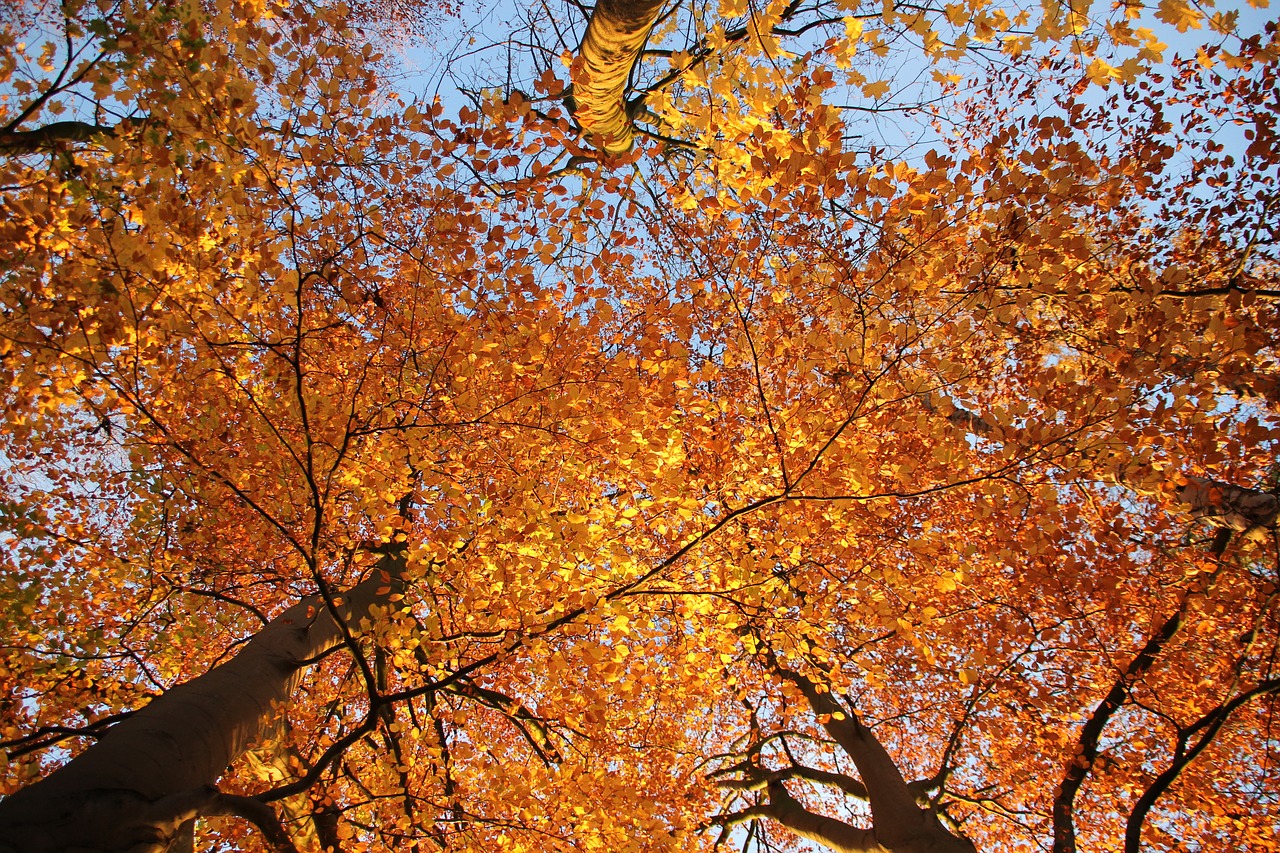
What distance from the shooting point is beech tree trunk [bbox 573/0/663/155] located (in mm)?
3637

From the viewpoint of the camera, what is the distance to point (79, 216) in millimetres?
3236

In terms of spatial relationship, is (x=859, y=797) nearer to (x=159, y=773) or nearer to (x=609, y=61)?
(x=159, y=773)

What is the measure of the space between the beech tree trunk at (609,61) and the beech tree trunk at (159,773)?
449cm

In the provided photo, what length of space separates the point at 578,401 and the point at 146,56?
123 inches

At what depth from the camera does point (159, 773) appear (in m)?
2.56

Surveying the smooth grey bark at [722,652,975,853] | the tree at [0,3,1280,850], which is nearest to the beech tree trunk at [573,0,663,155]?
the tree at [0,3,1280,850]

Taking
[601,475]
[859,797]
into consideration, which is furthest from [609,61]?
[859,797]

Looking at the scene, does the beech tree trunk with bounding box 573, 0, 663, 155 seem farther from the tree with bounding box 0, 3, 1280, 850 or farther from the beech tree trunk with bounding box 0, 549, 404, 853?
the beech tree trunk with bounding box 0, 549, 404, 853

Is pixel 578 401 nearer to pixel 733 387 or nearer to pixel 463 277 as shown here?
pixel 463 277

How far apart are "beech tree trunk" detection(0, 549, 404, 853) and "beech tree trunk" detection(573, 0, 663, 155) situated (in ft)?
14.7

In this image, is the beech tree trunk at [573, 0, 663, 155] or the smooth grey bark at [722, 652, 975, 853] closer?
the beech tree trunk at [573, 0, 663, 155]

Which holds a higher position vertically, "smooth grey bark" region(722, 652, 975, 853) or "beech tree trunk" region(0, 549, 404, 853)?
"smooth grey bark" region(722, 652, 975, 853)

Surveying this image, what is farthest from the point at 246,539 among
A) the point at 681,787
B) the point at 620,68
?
the point at 620,68

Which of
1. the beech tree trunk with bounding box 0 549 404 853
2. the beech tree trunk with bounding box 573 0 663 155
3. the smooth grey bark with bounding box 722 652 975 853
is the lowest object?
the beech tree trunk with bounding box 0 549 404 853
